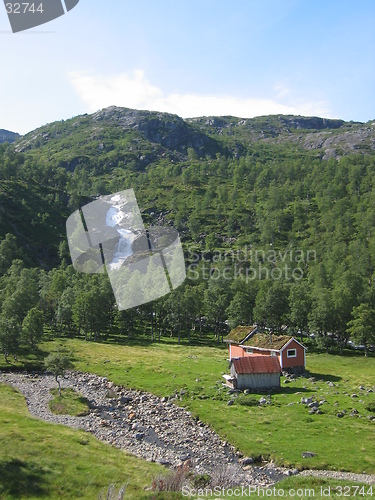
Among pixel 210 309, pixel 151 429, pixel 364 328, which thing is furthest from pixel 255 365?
pixel 210 309

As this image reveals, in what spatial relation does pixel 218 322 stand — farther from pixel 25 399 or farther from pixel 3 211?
pixel 3 211

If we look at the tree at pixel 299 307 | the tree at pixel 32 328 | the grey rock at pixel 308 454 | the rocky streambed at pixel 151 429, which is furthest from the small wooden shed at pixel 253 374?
the tree at pixel 299 307

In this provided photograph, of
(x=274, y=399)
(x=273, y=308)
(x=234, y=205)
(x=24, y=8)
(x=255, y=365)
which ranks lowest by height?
(x=274, y=399)

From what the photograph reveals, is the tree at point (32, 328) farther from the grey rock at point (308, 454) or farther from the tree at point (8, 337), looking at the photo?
the grey rock at point (308, 454)

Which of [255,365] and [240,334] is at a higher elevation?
[240,334]

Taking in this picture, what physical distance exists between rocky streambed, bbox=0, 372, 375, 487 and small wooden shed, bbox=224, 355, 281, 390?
8072 millimetres

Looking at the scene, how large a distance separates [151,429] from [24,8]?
101 ft

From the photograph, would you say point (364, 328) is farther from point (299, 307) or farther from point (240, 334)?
point (240, 334)

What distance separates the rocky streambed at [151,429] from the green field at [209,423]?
3.79ft

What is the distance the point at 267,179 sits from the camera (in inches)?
7136

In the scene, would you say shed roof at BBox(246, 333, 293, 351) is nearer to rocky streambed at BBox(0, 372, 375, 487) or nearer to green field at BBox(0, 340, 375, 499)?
green field at BBox(0, 340, 375, 499)

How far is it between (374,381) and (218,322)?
129ft

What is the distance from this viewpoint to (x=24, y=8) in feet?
26.2

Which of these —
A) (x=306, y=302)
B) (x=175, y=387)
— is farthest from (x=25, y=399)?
(x=306, y=302)
